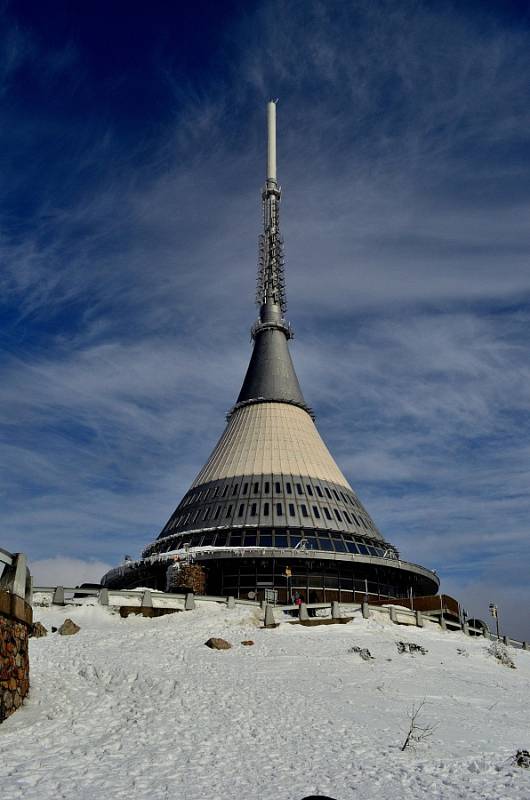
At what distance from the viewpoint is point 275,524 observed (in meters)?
60.1

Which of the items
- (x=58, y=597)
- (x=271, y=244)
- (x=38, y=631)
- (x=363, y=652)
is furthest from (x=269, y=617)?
(x=271, y=244)

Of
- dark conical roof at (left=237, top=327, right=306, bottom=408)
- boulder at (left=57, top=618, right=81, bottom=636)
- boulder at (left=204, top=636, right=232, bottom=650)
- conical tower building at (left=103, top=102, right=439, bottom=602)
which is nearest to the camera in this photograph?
boulder at (left=204, top=636, right=232, bottom=650)

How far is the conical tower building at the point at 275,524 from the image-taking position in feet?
190

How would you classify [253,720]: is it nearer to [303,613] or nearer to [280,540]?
[303,613]

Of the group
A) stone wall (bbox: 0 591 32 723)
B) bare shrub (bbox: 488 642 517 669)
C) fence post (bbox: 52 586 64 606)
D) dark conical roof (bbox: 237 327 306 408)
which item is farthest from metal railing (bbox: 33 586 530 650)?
dark conical roof (bbox: 237 327 306 408)

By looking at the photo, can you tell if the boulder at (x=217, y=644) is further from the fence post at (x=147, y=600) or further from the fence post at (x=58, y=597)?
the fence post at (x=58, y=597)

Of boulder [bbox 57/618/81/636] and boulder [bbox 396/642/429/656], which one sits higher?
boulder [bbox 57/618/81/636]

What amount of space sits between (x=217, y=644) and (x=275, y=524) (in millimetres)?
31685

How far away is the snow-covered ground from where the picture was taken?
1457 centimetres

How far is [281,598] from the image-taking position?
56.8 metres

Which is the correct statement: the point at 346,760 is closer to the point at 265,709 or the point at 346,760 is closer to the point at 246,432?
the point at 265,709

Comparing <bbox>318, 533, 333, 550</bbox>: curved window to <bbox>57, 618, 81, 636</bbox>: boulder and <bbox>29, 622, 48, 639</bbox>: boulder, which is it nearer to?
<bbox>57, 618, 81, 636</bbox>: boulder

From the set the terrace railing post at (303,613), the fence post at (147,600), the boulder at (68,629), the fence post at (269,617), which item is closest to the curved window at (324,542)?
the terrace railing post at (303,613)

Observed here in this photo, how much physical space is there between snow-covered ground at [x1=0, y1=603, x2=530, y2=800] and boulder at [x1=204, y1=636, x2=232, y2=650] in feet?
1.15
